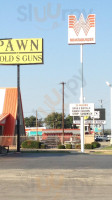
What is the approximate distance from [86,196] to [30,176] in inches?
212

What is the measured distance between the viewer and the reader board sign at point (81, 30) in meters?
34.4

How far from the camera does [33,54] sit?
1641 inches

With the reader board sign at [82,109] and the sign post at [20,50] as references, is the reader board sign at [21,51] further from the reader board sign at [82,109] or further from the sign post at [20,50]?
the reader board sign at [82,109]

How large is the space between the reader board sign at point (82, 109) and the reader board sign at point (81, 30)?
5865 mm

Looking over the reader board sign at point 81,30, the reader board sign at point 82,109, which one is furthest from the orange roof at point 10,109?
the reader board sign at point 81,30

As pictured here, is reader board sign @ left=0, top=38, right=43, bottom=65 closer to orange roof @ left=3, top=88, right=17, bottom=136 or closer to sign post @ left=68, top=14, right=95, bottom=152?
sign post @ left=68, top=14, right=95, bottom=152

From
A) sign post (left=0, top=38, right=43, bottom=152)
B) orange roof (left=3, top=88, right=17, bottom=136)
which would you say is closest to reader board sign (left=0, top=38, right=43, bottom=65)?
sign post (left=0, top=38, right=43, bottom=152)

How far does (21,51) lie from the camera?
41219 mm

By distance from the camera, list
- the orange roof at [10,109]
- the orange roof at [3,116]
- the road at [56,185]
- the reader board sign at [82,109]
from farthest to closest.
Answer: the orange roof at [10,109], the orange roof at [3,116], the reader board sign at [82,109], the road at [56,185]

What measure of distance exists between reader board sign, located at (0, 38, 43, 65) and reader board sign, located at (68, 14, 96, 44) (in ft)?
23.4

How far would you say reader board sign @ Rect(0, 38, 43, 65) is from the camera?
4100cm

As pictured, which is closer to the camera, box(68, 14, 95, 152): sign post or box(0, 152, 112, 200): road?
box(0, 152, 112, 200): road

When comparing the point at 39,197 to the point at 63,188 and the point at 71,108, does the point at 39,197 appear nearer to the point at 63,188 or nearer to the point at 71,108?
the point at 63,188

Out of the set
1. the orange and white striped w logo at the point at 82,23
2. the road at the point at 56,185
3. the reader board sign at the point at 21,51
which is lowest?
the road at the point at 56,185
